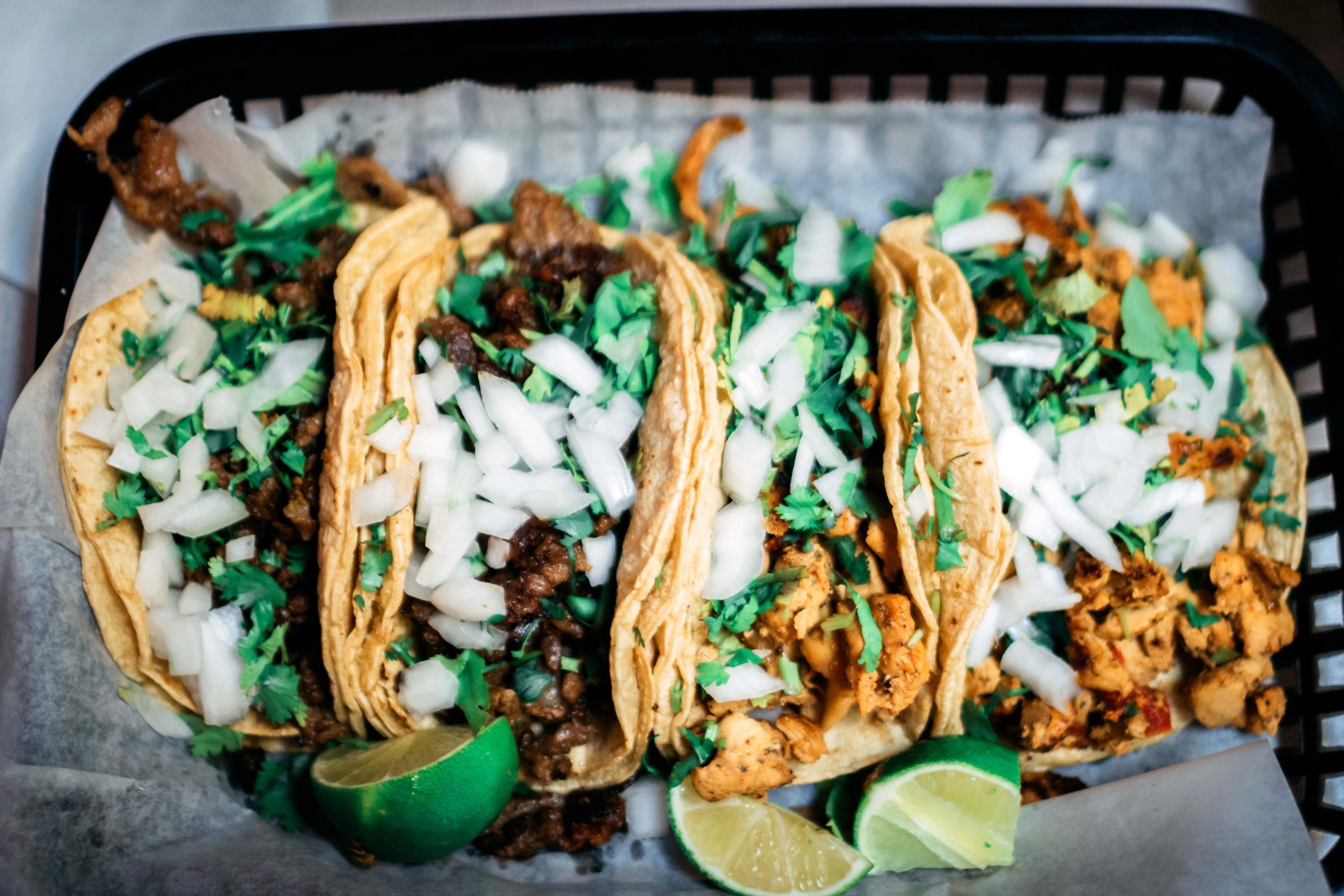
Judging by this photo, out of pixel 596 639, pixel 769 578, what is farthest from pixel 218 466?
pixel 769 578

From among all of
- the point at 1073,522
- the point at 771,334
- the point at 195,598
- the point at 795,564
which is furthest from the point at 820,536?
the point at 195,598

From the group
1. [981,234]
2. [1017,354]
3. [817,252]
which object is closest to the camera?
[1017,354]

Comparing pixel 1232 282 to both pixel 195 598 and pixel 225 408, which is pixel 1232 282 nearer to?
pixel 225 408

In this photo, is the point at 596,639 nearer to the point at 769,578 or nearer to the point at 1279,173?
the point at 769,578

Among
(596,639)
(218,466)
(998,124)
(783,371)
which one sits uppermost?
(998,124)

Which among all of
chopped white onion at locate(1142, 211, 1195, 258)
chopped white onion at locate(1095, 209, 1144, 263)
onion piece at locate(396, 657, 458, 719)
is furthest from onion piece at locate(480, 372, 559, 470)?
chopped white onion at locate(1142, 211, 1195, 258)

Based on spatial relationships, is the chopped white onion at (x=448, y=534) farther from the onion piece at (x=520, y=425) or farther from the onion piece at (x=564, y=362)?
the onion piece at (x=564, y=362)

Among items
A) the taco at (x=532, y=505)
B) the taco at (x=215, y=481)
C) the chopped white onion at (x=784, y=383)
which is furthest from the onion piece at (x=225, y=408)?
the chopped white onion at (x=784, y=383)
